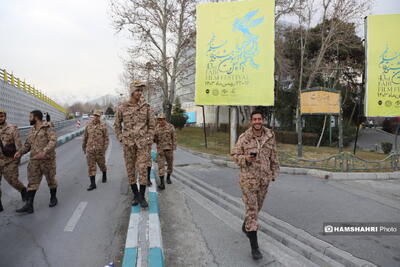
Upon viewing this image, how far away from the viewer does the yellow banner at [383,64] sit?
8.99m

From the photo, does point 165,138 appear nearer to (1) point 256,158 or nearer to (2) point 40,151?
(2) point 40,151

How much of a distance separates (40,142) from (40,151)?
17cm

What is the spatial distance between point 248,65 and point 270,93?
1456 millimetres

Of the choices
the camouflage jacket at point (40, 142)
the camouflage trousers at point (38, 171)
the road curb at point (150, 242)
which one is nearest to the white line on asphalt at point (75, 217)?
the camouflage trousers at point (38, 171)

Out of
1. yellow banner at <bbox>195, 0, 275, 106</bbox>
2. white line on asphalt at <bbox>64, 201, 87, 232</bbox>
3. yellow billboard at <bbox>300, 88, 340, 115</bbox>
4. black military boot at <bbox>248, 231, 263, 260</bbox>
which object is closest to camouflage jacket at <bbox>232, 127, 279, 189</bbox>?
black military boot at <bbox>248, 231, 263, 260</bbox>

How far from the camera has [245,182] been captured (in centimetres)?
306

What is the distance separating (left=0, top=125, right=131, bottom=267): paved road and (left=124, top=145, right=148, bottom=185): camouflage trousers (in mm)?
760

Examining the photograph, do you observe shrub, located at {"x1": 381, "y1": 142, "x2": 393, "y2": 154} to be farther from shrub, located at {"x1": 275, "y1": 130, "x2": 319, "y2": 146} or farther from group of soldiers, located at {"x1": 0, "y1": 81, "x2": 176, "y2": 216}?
group of soldiers, located at {"x1": 0, "y1": 81, "x2": 176, "y2": 216}

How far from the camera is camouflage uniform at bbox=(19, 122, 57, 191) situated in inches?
168

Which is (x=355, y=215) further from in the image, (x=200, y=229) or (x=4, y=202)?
(x=4, y=202)

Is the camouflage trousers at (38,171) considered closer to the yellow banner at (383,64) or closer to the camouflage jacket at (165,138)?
the camouflage jacket at (165,138)

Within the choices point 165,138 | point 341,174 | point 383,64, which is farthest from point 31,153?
point 383,64

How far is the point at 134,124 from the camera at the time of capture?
4020 mm

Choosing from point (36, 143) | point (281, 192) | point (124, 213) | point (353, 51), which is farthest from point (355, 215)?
point (353, 51)
